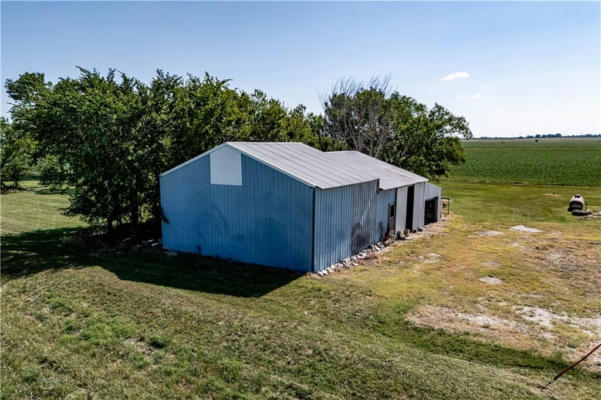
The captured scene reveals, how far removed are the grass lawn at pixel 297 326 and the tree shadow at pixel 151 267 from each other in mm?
75

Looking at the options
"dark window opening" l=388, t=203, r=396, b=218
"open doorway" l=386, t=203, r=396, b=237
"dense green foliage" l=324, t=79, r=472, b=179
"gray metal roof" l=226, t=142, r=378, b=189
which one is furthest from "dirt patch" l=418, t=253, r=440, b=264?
"dense green foliage" l=324, t=79, r=472, b=179

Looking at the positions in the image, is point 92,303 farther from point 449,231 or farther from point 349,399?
point 449,231

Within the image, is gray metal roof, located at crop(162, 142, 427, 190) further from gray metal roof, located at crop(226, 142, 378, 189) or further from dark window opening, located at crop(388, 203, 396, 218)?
dark window opening, located at crop(388, 203, 396, 218)

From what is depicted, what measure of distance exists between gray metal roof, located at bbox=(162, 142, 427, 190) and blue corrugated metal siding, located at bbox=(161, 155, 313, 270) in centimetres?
36

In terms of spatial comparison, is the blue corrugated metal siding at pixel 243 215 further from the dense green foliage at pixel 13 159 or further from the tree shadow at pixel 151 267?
the dense green foliage at pixel 13 159

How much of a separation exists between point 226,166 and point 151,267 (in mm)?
4554

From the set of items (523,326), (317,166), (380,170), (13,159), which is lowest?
(523,326)

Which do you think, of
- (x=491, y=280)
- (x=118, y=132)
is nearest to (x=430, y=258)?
(x=491, y=280)

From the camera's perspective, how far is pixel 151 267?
1391 cm

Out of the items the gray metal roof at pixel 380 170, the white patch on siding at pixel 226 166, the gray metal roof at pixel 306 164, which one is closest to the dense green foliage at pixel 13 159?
the white patch on siding at pixel 226 166

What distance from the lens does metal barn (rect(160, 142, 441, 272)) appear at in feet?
43.3

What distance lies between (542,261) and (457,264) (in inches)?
132

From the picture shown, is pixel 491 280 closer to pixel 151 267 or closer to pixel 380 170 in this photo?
pixel 380 170

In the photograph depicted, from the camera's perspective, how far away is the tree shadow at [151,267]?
11992 millimetres
